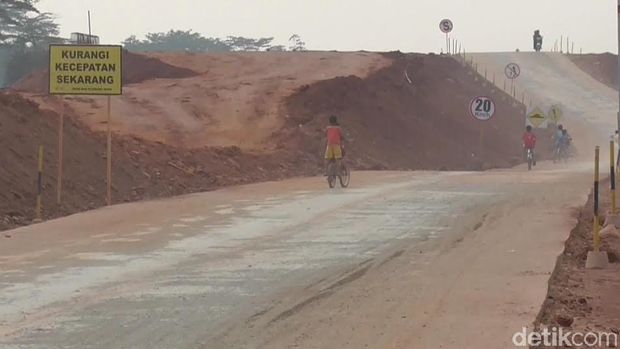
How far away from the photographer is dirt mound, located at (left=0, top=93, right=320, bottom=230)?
21.7m

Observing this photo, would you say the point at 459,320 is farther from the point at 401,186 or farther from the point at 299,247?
the point at 401,186

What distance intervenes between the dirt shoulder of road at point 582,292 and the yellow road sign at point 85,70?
9.98m

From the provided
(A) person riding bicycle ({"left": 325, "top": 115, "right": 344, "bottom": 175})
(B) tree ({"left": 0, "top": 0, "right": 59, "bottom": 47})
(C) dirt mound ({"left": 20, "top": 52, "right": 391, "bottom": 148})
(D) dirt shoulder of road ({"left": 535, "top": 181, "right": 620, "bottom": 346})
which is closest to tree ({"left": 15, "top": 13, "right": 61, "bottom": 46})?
(B) tree ({"left": 0, "top": 0, "right": 59, "bottom": 47})

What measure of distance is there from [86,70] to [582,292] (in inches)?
512

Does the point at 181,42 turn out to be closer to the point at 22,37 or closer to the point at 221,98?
the point at 22,37

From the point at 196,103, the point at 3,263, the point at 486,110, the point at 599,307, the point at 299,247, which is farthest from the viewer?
the point at 196,103

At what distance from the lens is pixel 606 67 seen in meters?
81.9

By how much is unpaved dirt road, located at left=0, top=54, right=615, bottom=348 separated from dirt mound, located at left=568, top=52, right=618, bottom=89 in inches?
2284

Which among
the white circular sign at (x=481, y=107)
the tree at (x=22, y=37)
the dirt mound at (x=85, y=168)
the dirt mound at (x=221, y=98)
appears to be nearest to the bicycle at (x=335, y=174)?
the dirt mound at (x=85, y=168)

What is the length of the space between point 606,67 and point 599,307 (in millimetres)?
72897

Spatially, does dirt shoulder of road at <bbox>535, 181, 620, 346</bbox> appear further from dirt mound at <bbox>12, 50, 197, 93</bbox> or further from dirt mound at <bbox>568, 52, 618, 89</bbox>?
dirt mound at <bbox>568, 52, 618, 89</bbox>

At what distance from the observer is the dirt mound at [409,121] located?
142 ft

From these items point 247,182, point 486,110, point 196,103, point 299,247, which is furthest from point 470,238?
point 196,103

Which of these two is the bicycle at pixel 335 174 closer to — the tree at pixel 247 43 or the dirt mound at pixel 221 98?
the dirt mound at pixel 221 98
